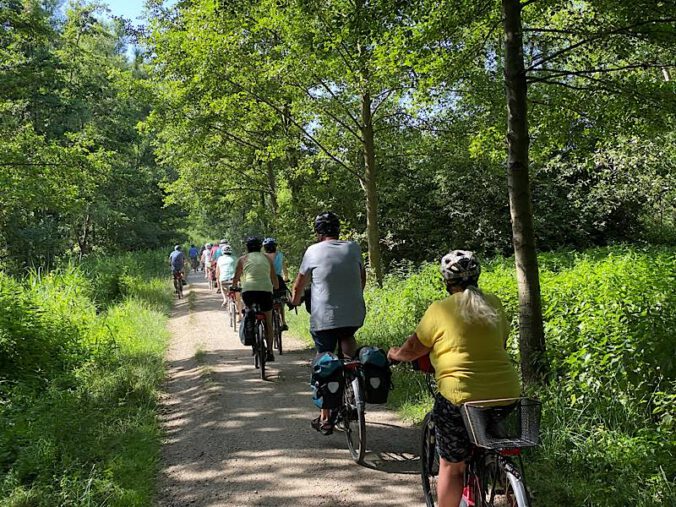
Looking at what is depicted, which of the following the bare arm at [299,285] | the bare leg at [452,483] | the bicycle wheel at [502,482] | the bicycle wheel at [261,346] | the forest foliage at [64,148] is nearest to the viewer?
the bicycle wheel at [502,482]

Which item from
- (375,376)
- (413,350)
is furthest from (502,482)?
(375,376)

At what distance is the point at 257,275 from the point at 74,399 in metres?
3.10

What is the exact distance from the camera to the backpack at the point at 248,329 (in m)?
8.62

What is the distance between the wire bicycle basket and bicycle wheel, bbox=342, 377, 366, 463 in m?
2.06

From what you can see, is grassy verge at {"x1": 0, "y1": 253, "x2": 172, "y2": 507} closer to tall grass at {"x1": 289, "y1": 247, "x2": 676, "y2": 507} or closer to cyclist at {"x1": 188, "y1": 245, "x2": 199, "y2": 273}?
tall grass at {"x1": 289, "y1": 247, "x2": 676, "y2": 507}

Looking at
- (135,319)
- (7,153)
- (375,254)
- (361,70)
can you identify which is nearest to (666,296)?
(361,70)

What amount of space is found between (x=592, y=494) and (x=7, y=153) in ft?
58.3

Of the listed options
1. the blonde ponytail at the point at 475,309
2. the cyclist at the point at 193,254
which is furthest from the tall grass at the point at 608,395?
the cyclist at the point at 193,254

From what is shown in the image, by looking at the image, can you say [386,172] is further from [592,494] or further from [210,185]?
[592,494]

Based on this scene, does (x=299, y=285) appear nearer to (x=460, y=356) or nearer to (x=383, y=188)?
(x=460, y=356)

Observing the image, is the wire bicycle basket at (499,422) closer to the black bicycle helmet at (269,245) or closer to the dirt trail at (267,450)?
the dirt trail at (267,450)

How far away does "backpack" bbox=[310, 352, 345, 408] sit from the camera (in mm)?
4980


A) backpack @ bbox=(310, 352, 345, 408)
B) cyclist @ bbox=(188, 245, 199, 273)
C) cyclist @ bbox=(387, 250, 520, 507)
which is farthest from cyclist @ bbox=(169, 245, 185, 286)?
cyclist @ bbox=(387, 250, 520, 507)

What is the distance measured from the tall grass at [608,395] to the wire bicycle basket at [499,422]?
4.36 ft
